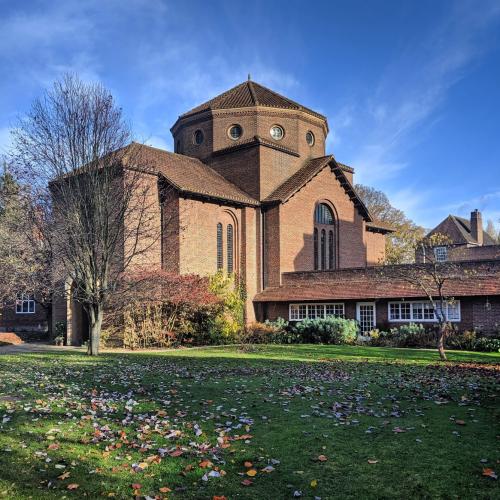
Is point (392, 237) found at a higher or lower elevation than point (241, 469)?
higher

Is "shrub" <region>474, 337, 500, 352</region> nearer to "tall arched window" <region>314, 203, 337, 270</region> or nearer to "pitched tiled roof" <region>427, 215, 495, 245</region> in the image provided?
"tall arched window" <region>314, 203, 337, 270</region>

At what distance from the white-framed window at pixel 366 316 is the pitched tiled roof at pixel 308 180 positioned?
8475mm

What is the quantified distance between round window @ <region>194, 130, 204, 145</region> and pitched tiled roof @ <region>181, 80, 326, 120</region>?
1.47 m

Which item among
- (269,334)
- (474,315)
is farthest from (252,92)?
(474,315)

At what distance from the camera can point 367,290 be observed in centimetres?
2886

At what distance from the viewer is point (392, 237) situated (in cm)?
6078

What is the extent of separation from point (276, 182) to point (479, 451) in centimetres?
2926

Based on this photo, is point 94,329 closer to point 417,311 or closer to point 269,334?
point 269,334

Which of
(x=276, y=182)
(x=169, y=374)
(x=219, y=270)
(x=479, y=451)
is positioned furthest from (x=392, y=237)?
(x=479, y=451)

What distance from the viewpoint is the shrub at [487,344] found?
23277 mm

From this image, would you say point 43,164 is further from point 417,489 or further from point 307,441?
point 417,489

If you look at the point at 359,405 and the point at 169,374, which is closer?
the point at 359,405

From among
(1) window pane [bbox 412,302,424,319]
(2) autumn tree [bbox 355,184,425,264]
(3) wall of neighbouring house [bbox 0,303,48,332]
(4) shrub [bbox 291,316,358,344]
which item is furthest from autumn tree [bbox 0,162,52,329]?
(2) autumn tree [bbox 355,184,425,264]

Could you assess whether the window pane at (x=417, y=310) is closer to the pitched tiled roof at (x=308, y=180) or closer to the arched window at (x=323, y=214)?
the pitched tiled roof at (x=308, y=180)
